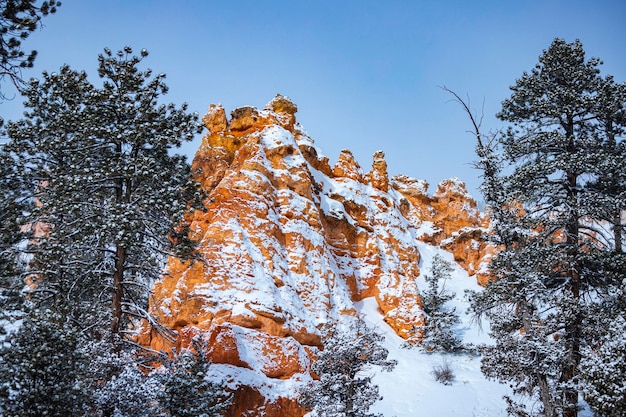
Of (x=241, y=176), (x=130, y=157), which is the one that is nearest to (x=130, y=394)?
(x=130, y=157)

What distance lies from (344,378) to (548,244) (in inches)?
292

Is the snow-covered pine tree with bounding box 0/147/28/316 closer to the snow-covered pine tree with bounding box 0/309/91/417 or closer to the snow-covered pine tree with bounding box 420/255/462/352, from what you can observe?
the snow-covered pine tree with bounding box 0/309/91/417

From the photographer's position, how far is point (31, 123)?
11.5 m

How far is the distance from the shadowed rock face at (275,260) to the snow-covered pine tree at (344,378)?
1454 millimetres

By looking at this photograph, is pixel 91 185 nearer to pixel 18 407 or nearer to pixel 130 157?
pixel 130 157

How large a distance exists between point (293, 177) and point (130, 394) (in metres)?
20.5

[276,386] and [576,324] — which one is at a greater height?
[576,324]

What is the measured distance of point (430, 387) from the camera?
20.3 meters

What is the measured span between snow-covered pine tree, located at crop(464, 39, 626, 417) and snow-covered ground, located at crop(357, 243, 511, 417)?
2110mm

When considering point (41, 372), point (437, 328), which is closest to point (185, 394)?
point (41, 372)

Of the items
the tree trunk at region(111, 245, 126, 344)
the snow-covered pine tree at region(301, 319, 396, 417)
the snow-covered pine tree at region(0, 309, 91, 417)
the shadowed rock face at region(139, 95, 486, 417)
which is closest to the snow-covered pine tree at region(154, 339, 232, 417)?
the snow-covered pine tree at region(0, 309, 91, 417)

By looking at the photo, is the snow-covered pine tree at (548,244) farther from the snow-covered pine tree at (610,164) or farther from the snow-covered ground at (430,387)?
the snow-covered ground at (430,387)

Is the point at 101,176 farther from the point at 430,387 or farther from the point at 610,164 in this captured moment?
the point at 430,387

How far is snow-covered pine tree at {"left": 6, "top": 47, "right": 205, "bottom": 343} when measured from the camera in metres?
10.2
